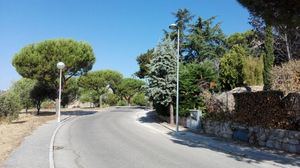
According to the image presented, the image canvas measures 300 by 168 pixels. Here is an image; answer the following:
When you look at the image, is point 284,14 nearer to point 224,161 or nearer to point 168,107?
point 224,161

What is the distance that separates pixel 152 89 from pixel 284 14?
1951cm

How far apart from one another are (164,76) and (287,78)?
1127cm

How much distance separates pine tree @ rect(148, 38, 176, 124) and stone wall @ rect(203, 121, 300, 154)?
847 centimetres

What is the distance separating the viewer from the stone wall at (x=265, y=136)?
52.4 ft

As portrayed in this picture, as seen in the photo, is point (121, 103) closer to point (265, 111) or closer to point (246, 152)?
point (265, 111)

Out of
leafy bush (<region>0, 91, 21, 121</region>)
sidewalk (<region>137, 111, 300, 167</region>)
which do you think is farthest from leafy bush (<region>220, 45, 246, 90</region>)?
leafy bush (<region>0, 91, 21, 121</region>)

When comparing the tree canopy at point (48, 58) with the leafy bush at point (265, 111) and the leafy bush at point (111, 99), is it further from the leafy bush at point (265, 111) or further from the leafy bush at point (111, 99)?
the leafy bush at point (111, 99)

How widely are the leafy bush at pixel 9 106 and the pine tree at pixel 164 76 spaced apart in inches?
467

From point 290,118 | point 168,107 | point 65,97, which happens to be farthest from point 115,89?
point 290,118

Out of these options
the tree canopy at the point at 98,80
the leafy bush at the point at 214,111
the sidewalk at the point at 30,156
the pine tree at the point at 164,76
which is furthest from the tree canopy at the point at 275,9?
the tree canopy at the point at 98,80

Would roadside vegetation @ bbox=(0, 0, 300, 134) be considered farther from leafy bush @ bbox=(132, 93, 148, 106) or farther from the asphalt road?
leafy bush @ bbox=(132, 93, 148, 106)

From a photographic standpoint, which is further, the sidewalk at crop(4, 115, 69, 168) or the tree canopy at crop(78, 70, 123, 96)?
the tree canopy at crop(78, 70, 123, 96)

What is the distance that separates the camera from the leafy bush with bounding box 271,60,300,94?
22.2 metres

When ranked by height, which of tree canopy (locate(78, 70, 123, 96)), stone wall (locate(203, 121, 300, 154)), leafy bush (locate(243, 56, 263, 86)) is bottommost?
stone wall (locate(203, 121, 300, 154))
